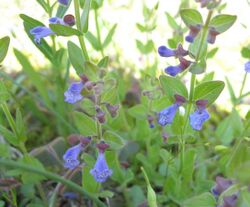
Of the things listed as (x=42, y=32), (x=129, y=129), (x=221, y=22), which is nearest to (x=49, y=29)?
(x=42, y=32)

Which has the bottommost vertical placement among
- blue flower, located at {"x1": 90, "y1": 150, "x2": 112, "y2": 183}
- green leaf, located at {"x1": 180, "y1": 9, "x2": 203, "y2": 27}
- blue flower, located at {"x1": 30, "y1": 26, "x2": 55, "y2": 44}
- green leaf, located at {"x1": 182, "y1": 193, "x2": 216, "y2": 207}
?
green leaf, located at {"x1": 182, "y1": 193, "x2": 216, "y2": 207}

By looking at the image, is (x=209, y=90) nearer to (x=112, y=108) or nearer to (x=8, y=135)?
(x=112, y=108)

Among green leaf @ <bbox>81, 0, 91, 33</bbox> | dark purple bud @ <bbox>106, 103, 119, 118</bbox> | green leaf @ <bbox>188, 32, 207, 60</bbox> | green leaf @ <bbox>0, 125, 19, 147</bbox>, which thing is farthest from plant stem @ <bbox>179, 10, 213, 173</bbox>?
green leaf @ <bbox>0, 125, 19, 147</bbox>

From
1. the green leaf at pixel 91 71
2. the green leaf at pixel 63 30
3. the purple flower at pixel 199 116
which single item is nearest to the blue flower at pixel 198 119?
the purple flower at pixel 199 116

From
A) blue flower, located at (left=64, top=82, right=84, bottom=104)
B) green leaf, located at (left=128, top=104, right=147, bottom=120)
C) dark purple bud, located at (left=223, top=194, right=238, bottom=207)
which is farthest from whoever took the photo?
green leaf, located at (left=128, top=104, right=147, bottom=120)

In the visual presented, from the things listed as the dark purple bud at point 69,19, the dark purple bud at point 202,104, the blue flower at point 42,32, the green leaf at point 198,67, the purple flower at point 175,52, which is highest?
the dark purple bud at point 69,19

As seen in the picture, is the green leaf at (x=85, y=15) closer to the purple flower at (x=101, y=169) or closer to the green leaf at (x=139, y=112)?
the purple flower at (x=101, y=169)

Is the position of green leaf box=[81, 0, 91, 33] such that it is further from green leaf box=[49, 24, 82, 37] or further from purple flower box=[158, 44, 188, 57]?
purple flower box=[158, 44, 188, 57]
